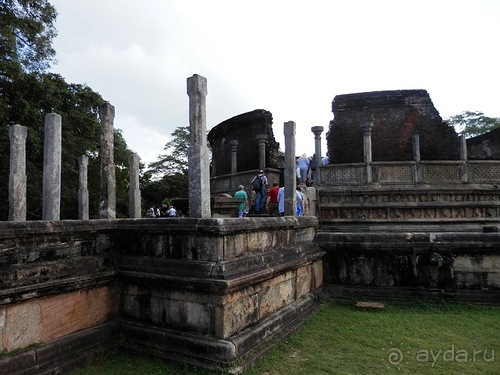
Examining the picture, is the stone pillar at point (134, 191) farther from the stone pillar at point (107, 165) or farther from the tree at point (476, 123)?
the tree at point (476, 123)

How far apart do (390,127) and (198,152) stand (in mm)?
18031

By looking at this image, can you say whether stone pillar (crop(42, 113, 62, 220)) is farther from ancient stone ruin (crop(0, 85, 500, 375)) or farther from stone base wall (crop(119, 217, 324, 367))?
stone base wall (crop(119, 217, 324, 367))

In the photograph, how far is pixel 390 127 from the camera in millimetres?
19500

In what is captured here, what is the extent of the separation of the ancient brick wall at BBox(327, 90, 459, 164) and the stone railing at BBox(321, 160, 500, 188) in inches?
265

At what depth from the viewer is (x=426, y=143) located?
18.9m

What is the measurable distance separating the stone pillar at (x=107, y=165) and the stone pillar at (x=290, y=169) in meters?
3.21

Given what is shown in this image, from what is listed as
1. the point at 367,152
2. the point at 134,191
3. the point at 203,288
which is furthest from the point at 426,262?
the point at 367,152

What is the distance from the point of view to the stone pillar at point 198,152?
11.9 feet

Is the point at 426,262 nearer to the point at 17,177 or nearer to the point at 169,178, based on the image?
the point at 17,177

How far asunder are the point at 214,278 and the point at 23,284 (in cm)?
142

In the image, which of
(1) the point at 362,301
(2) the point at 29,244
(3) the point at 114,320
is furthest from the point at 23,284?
(1) the point at 362,301

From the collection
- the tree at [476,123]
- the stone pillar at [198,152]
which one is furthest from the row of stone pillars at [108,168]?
the tree at [476,123]

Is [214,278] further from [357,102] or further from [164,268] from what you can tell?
[357,102]

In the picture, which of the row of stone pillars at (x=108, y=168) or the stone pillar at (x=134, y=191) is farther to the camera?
the stone pillar at (x=134, y=191)
